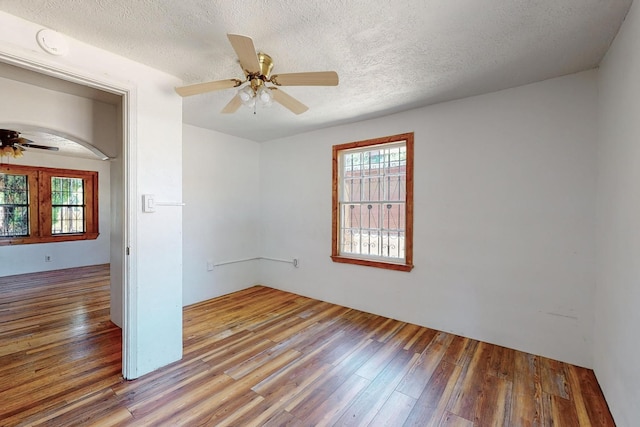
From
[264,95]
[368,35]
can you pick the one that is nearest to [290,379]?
[264,95]

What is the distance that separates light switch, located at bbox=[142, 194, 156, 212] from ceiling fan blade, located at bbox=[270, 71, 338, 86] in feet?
4.34

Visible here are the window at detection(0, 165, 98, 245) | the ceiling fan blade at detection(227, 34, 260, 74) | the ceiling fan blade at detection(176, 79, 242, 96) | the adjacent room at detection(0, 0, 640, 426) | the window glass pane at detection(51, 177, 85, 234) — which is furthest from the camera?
the window glass pane at detection(51, 177, 85, 234)

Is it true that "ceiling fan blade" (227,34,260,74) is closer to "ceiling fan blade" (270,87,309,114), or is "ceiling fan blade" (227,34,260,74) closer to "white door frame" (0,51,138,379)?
"ceiling fan blade" (270,87,309,114)

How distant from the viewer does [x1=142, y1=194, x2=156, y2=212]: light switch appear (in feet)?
7.10

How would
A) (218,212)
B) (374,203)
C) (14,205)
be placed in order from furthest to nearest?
(14,205), (218,212), (374,203)

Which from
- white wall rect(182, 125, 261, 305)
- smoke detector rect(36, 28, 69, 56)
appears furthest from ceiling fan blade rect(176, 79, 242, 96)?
white wall rect(182, 125, 261, 305)

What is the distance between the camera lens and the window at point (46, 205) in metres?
5.54

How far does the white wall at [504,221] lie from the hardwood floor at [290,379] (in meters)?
0.24

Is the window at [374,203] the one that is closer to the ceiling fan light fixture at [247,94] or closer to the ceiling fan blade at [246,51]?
the ceiling fan light fixture at [247,94]

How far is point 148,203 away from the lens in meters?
2.18

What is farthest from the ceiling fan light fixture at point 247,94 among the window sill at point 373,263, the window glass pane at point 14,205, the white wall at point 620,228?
the window glass pane at point 14,205

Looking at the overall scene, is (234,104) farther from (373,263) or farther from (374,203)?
(373,263)

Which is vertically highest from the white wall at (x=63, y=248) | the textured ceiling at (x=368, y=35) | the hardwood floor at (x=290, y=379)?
the textured ceiling at (x=368, y=35)

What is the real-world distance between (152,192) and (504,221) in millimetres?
3118
